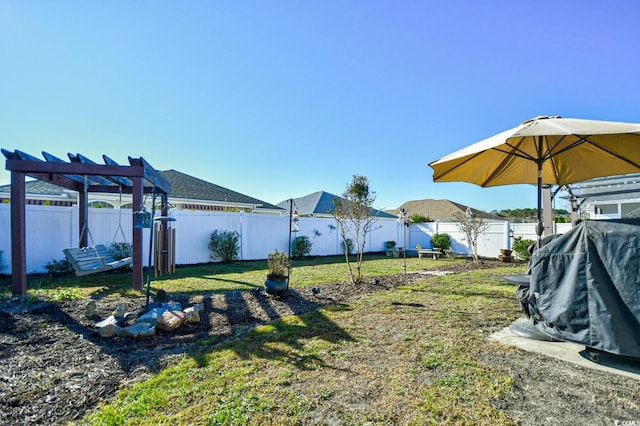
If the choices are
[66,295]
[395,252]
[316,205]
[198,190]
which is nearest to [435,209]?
[316,205]

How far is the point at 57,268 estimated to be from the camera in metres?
7.58

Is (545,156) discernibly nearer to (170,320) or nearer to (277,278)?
(277,278)

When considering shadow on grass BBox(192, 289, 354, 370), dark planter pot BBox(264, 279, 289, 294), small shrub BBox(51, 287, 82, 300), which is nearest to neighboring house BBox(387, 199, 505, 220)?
dark planter pot BBox(264, 279, 289, 294)

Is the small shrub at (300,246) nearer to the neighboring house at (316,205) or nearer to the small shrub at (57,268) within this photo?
the neighboring house at (316,205)

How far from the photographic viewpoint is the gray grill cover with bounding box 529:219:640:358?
2387 mm

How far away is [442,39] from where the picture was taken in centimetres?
713

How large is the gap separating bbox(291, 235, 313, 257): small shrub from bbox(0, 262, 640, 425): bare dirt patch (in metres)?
8.05

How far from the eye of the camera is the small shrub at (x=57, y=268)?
750 centimetres

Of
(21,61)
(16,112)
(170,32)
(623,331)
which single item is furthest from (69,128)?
(623,331)

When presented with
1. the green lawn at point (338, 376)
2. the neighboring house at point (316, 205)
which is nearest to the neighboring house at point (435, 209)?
the neighboring house at point (316, 205)

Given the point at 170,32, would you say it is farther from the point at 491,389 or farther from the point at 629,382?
the point at 629,382

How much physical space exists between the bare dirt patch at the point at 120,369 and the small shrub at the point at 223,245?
590cm

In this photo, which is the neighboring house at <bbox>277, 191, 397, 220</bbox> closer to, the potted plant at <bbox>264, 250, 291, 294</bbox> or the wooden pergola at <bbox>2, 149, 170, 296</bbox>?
the wooden pergola at <bbox>2, 149, 170, 296</bbox>

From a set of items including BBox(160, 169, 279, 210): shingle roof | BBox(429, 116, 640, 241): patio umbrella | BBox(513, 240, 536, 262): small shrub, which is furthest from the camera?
BBox(160, 169, 279, 210): shingle roof
